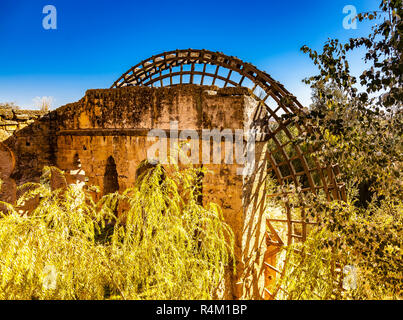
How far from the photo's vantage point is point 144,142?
5.15 m

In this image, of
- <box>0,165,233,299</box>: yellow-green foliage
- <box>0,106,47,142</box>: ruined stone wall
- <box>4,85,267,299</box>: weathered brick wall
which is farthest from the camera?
<box>0,106,47,142</box>: ruined stone wall

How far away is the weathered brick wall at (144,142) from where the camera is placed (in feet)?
14.4

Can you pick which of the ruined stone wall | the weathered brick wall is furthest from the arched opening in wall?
the ruined stone wall

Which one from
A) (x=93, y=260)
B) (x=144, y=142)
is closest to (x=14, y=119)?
(x=144, y=142)

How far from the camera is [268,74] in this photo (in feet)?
19.2

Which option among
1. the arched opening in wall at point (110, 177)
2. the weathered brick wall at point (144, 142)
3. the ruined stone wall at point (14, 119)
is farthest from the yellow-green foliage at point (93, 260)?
the ruined stone wall at point (14, 119)

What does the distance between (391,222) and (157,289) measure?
8.84ft

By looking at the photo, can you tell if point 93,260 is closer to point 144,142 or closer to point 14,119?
point 144,142

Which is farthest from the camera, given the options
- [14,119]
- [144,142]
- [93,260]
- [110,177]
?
[14,119]

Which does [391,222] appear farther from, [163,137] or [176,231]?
[163,137]

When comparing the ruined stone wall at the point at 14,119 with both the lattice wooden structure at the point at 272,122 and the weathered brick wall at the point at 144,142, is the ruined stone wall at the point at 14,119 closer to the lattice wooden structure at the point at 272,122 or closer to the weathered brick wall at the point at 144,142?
the weathered brick wall at the point at 144,142

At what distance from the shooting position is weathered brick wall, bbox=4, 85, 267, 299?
14.4 feet

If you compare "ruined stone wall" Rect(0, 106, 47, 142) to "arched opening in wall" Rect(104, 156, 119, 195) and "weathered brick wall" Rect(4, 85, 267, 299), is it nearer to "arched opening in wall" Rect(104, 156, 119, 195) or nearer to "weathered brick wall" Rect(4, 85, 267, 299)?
"weathered brick wall" Rect(4, 85, 267, 299)
